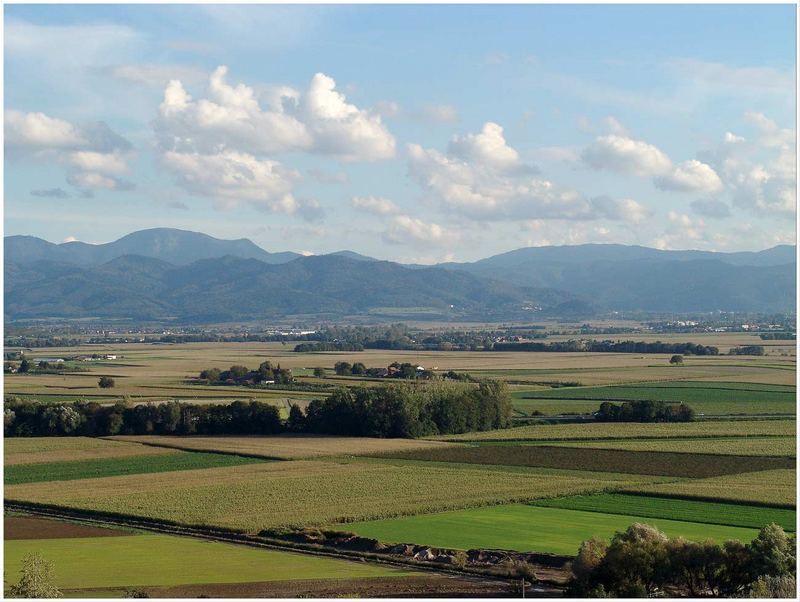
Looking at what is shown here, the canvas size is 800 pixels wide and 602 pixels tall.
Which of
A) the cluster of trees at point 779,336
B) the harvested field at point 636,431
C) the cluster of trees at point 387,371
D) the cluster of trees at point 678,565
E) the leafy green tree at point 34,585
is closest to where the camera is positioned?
the leafy green tree at point 34,585

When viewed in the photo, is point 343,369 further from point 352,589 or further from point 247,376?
point 352,589

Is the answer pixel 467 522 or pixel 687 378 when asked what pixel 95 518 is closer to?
pixel 467 522

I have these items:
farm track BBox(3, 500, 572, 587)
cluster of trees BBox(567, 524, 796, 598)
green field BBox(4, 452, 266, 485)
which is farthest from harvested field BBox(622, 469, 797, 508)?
green field BBox(4, 452, 266, 485)

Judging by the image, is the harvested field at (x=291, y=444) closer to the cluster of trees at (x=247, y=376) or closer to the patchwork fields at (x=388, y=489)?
the patchwork fields at (x=388, y=489)

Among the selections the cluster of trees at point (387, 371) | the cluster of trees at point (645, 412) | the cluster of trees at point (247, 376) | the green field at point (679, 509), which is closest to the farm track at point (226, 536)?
the green field at point (679, 509)

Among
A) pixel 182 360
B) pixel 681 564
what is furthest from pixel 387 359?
pixel 681 564

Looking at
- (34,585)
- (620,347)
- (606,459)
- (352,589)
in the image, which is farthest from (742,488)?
(620,347)
